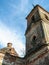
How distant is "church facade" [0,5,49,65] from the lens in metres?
12.1

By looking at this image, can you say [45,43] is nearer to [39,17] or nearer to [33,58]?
[33,58]

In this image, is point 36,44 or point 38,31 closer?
point 36,44

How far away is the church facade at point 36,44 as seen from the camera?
1208cm

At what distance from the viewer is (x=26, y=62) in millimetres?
13273

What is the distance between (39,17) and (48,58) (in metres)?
5.53

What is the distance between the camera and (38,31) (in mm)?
14461

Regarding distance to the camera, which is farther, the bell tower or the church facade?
the bell tower

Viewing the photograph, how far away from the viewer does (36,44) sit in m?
13.9

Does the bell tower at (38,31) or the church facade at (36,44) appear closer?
the church facade at (36,44)

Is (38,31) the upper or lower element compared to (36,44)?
upper

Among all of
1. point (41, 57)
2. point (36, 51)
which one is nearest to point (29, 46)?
point (36, 51)

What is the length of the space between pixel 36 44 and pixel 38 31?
1.31 meters

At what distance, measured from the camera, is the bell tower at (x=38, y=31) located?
13.6m

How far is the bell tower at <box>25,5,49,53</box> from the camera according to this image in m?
13.6
